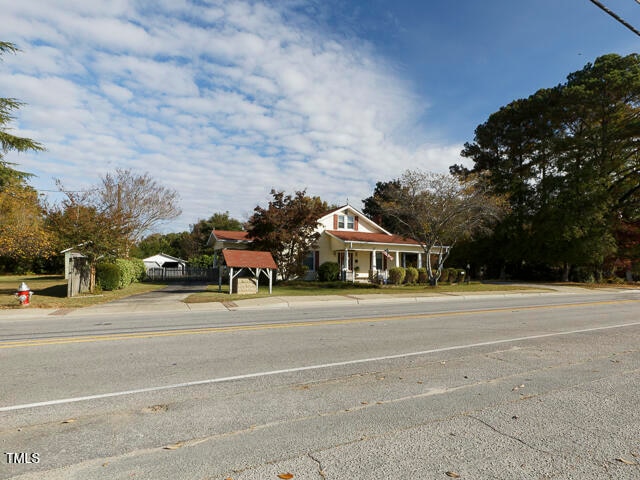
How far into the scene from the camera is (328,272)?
30125 mm

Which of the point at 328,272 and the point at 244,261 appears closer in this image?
the point at 244,261

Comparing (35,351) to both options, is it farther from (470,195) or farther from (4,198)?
(4,198)

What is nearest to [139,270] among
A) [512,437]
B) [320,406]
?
[320,406]

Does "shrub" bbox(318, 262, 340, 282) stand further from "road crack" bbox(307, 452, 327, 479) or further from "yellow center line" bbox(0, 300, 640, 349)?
"road crack" bbox(307, 452, 327, 479)

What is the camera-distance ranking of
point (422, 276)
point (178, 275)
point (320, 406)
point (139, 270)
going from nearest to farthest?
point (320, 406)
point (139, 270)
point (422, 276)
point (178, 275)

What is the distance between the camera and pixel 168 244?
6481cm

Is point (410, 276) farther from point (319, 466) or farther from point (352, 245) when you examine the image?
point (319, 466)

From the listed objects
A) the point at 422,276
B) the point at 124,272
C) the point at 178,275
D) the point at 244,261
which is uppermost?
the point at 244,261

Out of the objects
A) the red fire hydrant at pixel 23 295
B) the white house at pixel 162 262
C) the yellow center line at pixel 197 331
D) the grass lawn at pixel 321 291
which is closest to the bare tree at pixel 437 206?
the grass lawn at pixel 321 291

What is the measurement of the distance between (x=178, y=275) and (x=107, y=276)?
12331mm

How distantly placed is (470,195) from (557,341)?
19.5 meters

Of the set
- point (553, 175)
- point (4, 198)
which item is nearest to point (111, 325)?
point (4, 198)

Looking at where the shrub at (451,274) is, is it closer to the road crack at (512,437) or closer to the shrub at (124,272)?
the shrub at (124,272)

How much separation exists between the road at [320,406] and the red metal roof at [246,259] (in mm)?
11402
